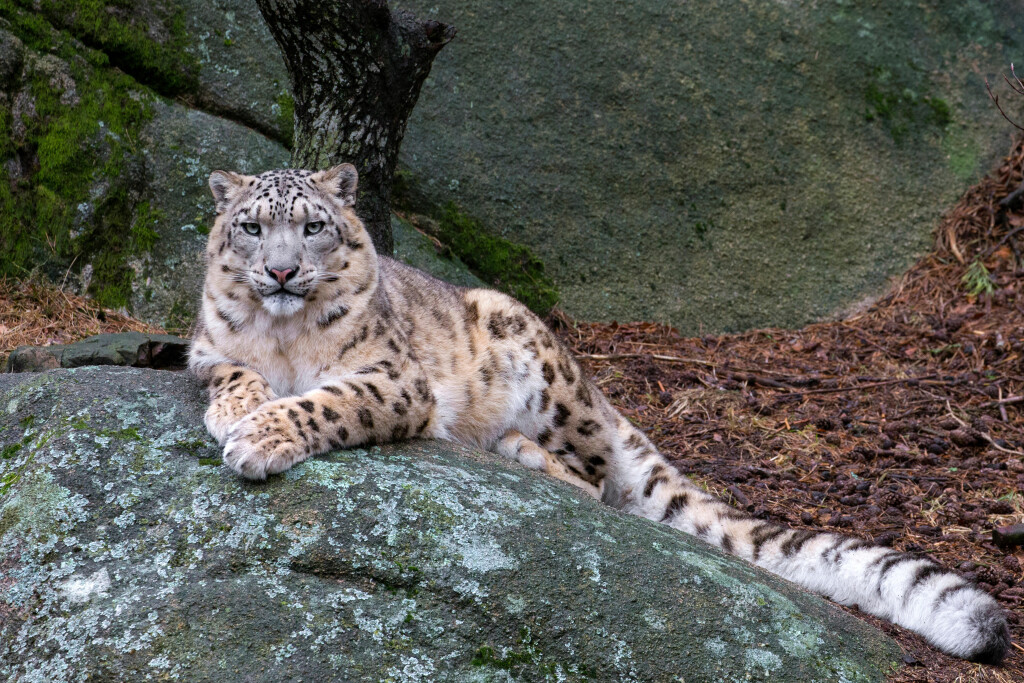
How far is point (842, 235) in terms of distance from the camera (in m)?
10.2

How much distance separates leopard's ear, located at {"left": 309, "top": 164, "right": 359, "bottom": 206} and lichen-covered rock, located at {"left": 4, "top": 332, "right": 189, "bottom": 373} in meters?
2.01

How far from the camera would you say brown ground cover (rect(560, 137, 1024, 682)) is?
233 inches

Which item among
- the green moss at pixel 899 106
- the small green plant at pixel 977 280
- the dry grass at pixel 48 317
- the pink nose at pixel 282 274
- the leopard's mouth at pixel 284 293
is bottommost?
the dry grass at pixel 48 317

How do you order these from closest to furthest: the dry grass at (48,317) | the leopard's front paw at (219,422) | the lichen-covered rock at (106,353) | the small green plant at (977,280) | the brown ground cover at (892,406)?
the leopard's front paw at (219,422) < the brown ground cover at (892,406) < the lichen-covered rock at (106,353) < the dry grass at (48,317) < the small green plant at (977,280)

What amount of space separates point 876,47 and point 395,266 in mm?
7260

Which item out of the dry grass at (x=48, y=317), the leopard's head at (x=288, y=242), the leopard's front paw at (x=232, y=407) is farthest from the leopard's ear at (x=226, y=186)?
the dry grass at (x=48, y=317)

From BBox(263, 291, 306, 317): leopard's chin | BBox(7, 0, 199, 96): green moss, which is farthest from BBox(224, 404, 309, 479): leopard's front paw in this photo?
BBox(7, 0, 199, 96): green moss

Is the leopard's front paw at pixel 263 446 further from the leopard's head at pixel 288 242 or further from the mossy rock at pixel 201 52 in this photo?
the mossy rock at pixel 201 52

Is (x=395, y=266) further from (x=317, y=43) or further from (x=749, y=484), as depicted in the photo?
(x=749, y=484)

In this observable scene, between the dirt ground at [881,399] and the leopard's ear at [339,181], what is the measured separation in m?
3.28

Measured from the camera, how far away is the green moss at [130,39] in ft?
28.6

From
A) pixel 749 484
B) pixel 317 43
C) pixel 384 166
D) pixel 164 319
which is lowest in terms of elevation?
pixel 164 319

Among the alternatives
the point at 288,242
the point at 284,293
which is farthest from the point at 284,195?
the point at 284,293

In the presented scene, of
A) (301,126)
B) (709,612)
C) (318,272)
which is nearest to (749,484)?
(709,612)
